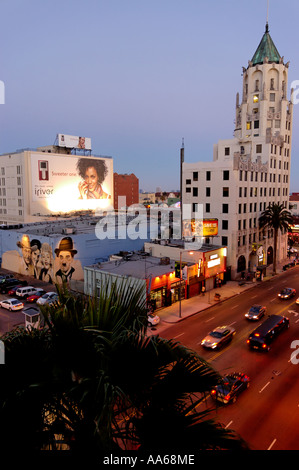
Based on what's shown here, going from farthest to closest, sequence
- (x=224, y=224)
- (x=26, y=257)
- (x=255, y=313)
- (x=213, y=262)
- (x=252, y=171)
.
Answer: (x=252, y=171) < (x=224, y=224) < (x=26, y=257) < (x=213, y=262) < (x=255, y=313)

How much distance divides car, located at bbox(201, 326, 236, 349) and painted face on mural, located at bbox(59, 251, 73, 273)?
2578 cm

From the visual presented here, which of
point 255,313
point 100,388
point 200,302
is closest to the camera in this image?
point 100,388

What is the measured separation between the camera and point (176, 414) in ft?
17.9

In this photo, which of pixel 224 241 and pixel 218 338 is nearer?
pixel 218 338

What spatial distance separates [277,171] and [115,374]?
65.9 metres

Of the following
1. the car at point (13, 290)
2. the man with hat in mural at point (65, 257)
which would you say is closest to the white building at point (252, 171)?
the man with hat in mural at point (65, 257)

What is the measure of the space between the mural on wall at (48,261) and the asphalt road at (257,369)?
20.3 m

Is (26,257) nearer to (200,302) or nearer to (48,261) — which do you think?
(48,261)

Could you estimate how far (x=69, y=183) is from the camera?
322 ft

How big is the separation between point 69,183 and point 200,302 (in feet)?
225

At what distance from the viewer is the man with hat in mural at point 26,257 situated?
5109 cm

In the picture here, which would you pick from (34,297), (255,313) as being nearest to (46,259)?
(34,297)

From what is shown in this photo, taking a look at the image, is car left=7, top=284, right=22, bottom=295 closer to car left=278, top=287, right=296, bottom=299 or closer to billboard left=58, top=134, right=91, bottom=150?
car left=278, top=287, right=296, bottom=299
